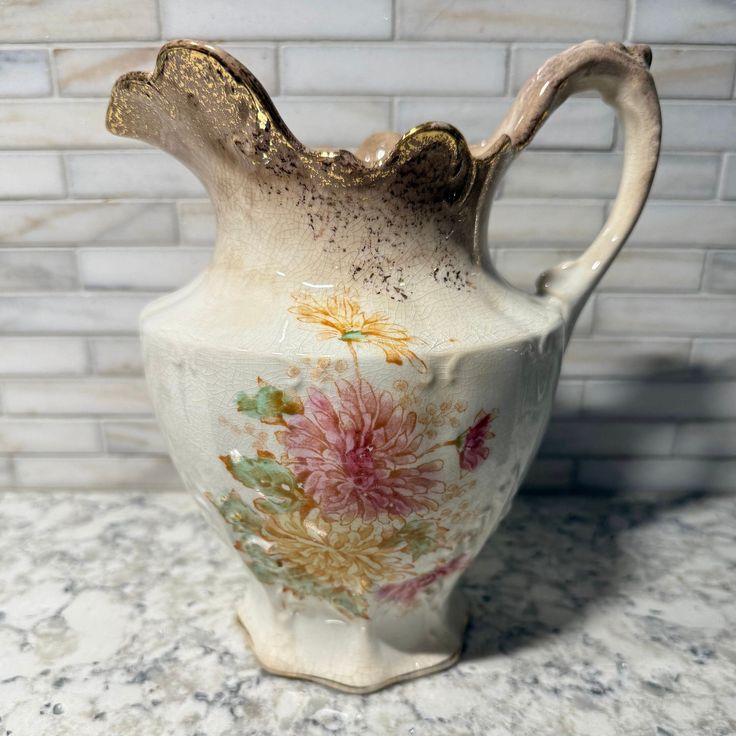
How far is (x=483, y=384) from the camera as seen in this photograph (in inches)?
20.4

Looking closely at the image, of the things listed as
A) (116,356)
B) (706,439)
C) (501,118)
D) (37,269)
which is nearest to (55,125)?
(37,269)

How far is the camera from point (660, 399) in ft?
3.20

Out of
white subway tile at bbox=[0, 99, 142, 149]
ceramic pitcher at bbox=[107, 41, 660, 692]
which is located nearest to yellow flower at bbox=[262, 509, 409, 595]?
ceramic pitcher at bbox=[107, 41, 660, 692]

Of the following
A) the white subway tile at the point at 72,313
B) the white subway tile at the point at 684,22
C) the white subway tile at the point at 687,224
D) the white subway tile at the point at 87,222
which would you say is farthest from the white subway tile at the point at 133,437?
the white subway tile at the point at 684,22

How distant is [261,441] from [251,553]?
140 millimetres

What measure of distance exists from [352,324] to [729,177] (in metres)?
0.63

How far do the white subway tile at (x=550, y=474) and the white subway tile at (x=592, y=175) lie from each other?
0.38 meters

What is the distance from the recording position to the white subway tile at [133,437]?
3.26ft

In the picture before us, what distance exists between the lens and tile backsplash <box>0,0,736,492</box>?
A: 2.67ft

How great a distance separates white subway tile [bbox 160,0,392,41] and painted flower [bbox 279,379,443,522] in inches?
20.5

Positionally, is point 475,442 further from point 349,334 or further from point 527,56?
point 527,56

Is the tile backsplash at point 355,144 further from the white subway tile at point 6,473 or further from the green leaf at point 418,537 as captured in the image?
the green leaf at point 418,537

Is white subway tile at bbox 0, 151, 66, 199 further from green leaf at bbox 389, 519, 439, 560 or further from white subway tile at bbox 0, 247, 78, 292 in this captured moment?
green leaf at bbox 389, 519, 439, 560

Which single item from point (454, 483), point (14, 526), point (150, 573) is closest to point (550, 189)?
point (454, 483)
